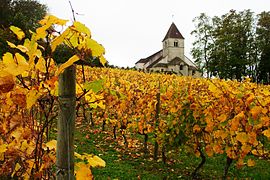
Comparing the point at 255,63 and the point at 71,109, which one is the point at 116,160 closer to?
the point at 71,109

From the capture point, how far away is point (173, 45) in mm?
63594

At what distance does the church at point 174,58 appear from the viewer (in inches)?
2344

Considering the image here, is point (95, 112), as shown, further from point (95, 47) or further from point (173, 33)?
point (173, 33)

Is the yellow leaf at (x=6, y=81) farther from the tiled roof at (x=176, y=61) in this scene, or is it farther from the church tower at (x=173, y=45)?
the church tower at (x=173, y=45)

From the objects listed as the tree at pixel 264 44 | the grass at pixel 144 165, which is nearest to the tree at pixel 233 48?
the tree at pixel 264 44

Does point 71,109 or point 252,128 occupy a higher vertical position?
point 71,109

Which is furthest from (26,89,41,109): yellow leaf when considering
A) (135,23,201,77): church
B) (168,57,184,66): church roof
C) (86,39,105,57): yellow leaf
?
(168,57,184,66): church roof

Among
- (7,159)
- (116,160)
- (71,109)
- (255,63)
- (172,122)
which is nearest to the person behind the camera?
(71,109)

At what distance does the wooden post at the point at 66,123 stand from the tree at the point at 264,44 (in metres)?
43.5

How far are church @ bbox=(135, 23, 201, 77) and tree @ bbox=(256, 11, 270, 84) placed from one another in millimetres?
16906

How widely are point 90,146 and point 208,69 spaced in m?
41.2

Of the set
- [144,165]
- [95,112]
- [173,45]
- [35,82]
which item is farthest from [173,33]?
[35,82]

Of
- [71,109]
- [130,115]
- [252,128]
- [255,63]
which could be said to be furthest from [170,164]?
[255,63]

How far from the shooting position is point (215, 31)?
47750mm
